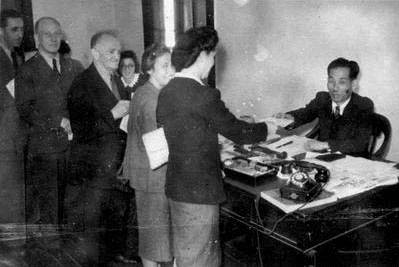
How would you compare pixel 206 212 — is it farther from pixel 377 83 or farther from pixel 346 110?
pixel 377 83

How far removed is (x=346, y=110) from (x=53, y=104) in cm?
201

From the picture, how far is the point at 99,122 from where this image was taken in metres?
2.66

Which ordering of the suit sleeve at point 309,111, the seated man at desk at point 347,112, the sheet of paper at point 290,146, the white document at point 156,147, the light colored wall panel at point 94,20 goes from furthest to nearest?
the light colored wall panel at point 94,20 → the suit sleeve at point 309,111 → the seated man at desk at point 347,112 → the sheet of paper at point 290,146 → the white document at point 156,147

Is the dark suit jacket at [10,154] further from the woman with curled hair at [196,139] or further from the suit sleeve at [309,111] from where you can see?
the suit sleeve at [309,111]

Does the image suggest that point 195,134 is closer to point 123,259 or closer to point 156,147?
point 156,147

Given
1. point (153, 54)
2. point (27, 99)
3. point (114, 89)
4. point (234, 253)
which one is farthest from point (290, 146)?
point (27, 99)

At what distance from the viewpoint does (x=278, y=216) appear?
6.70 ft

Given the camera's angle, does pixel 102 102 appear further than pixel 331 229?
Yes

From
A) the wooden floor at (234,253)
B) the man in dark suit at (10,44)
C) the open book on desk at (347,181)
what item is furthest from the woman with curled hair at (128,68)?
the open book on desk at (347,181)

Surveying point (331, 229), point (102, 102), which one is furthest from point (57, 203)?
point (331, 229)

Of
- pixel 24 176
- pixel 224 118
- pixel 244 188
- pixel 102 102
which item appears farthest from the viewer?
pixel 24 176

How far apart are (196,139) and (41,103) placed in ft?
4.93

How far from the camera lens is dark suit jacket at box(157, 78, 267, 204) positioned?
6.16 ft

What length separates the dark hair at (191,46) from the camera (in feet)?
6.27
